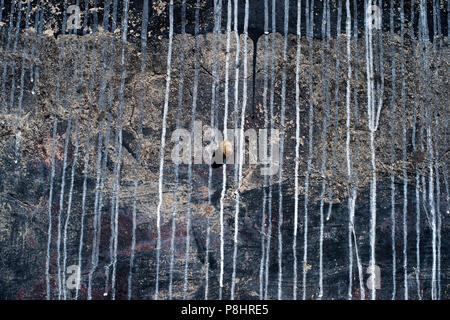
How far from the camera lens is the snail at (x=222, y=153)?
270 cm

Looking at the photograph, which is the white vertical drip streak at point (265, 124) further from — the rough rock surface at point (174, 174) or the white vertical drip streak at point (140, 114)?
the white vertical drip streak at point (140, 114)

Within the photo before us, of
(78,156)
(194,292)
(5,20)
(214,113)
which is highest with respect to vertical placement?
(5,20)

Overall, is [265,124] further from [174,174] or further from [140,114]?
[140,114]

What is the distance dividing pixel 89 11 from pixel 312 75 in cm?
164

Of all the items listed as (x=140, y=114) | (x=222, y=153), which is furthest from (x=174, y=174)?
(x=140, y=114)

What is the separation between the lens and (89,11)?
277 centimetres

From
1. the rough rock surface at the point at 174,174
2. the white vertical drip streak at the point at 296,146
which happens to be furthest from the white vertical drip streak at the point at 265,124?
the white vertical drip streak at the point at 296,146

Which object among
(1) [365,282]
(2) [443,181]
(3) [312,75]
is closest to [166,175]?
(3) [312,75]

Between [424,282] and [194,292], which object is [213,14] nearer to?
[194,292]

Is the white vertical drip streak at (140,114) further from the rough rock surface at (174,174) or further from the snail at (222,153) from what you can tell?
the snail at (222,153)

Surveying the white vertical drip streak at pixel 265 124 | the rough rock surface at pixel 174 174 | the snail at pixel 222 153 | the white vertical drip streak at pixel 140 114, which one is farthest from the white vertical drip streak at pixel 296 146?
the white vertical drip streak at pixel 140 114

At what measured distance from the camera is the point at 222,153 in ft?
8.86

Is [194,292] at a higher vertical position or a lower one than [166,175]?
lower

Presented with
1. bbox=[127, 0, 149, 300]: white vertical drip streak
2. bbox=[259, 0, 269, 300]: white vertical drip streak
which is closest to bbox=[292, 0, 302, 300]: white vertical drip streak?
bbox=[259, 0, 269, 300]: white vertical drip streak
